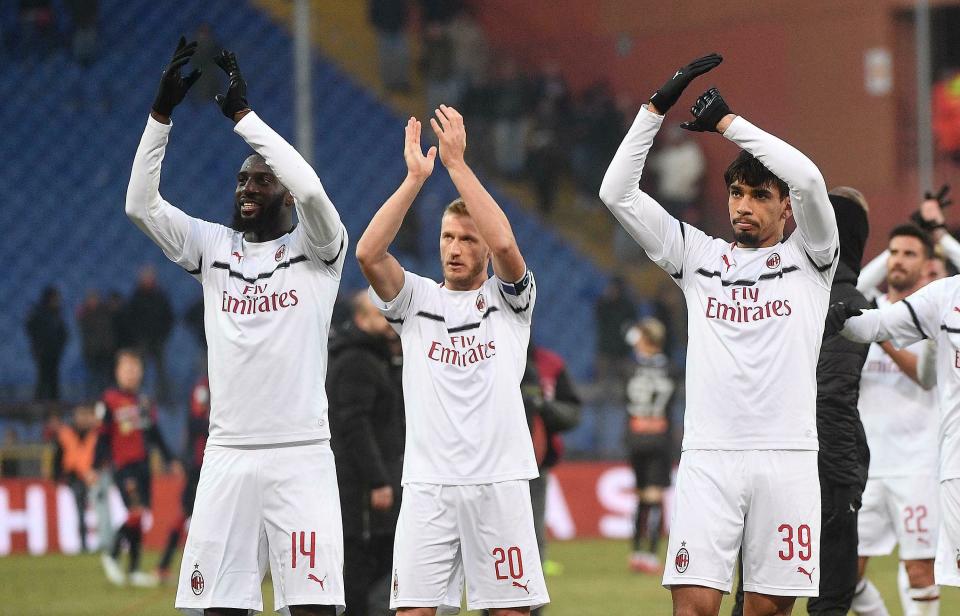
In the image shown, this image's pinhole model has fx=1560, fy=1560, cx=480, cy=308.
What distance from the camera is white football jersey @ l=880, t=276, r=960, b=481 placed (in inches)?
289

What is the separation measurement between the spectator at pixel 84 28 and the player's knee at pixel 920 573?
18621 mm

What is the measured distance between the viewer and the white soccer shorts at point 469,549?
21.3ft

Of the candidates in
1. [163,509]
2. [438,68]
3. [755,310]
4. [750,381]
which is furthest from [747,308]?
[438,68]

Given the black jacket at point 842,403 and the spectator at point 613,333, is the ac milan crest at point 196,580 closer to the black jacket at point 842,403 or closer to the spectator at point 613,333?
the black jacket at point 842,403

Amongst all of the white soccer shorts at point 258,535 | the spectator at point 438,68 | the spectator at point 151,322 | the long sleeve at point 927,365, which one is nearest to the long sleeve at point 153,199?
the white soccer shorts at point 258,535

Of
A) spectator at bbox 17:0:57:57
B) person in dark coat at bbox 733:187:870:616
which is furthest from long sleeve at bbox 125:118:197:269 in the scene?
spectator at bbox 17:0:57:57

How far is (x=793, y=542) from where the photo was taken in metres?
6.42

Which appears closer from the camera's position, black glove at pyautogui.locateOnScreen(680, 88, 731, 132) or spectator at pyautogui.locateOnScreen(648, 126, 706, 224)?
black glove at pyautogui.locateOnScreen(680, 88, 731, 132)

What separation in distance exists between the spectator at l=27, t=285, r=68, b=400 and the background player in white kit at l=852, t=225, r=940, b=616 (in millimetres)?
12058

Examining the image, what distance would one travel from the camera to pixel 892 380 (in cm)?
954

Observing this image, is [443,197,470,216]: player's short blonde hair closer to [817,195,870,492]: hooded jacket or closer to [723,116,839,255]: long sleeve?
[723,116,839,255]: long sleeve

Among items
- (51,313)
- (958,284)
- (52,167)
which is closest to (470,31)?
(52,167)

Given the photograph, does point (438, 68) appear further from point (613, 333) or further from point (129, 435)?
point (129, 435)

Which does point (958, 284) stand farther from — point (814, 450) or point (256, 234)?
point (256, 234)
